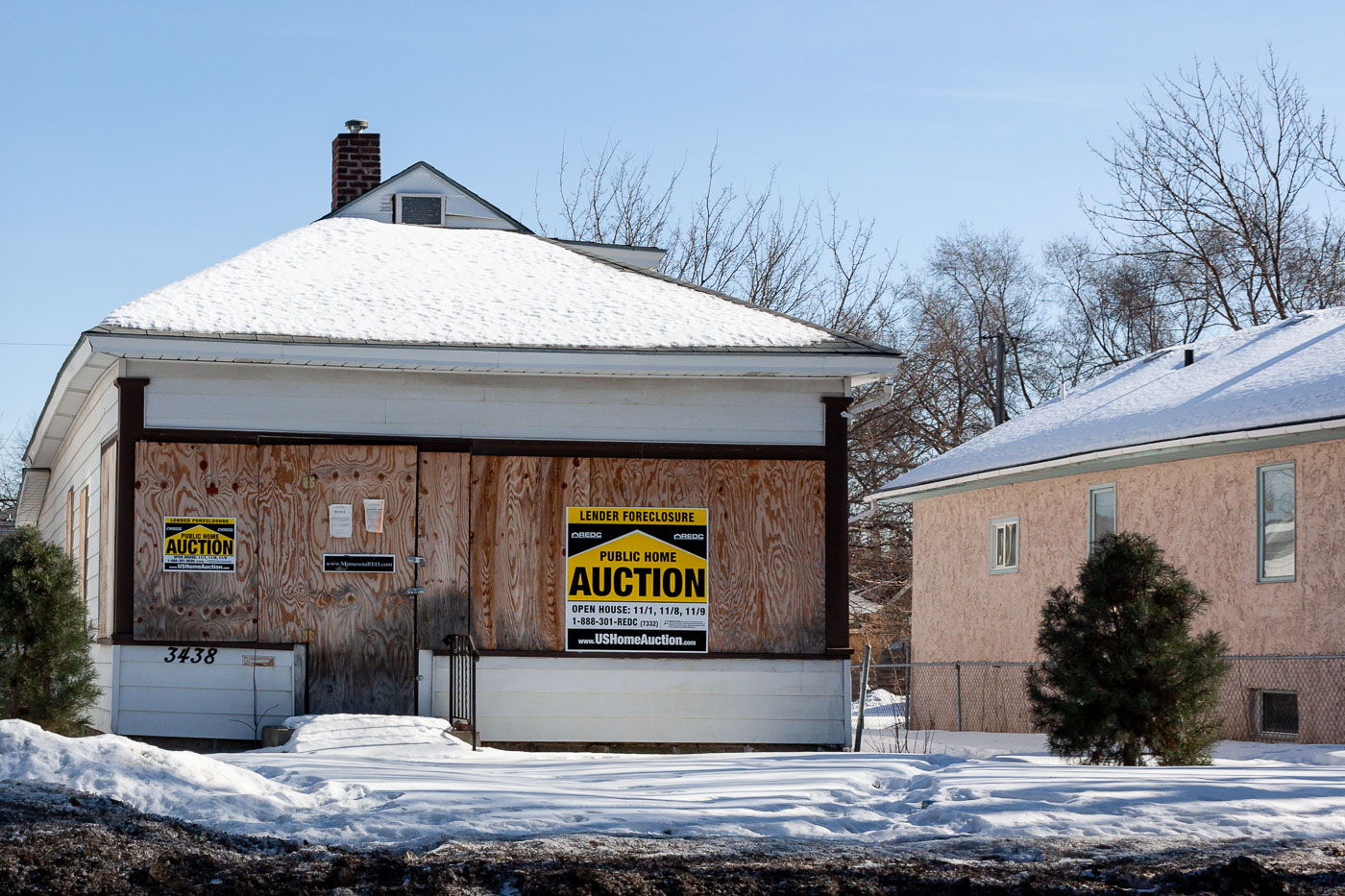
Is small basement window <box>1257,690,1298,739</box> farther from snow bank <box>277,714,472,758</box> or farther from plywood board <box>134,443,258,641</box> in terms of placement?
plywood board <box>134,443,258,641</box>

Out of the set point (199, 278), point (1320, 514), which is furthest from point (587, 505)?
point (1320, 514)

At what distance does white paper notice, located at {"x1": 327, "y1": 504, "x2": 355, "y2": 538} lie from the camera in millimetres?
12812

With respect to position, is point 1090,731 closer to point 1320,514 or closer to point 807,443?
point 807,443

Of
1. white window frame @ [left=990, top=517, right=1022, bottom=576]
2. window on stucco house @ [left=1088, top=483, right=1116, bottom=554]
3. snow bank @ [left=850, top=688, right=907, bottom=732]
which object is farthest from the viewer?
snow bank @ [left=850, top=688, right=907, bottom=732]

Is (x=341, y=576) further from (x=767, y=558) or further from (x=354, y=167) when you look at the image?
(x=354, y=167)

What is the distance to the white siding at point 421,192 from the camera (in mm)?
17609

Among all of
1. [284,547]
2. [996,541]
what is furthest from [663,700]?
[996,541]

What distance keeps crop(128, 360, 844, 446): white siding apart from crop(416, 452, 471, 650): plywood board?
12.8 inches

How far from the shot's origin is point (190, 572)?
12.6 meters

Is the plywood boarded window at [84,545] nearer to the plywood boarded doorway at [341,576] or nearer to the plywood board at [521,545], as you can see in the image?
the plywood boarded doorway at [341,576]

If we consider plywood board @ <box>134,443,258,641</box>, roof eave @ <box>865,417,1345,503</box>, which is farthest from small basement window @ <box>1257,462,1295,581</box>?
plywood board @ <box>134,443,258,641</box>

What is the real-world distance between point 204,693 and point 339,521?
1787 millimetres

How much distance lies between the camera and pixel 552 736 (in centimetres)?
1287

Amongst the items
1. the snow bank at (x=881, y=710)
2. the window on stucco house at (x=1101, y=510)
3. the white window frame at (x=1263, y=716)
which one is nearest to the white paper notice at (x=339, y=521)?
the white window frame at (x=1263, y=716)
